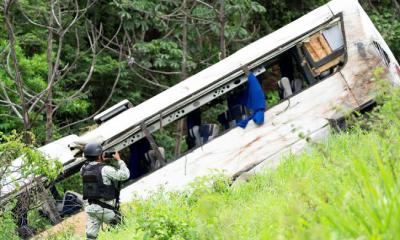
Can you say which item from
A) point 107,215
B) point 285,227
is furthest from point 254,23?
point 285,227

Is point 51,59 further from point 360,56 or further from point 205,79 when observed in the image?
point 360,56

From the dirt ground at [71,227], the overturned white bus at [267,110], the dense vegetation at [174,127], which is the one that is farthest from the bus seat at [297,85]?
the dirt ground at [71,227]

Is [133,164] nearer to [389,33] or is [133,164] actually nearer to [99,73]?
[99,73]

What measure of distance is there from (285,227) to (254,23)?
61.8 feet

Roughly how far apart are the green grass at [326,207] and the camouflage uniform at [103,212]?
6.52 feet

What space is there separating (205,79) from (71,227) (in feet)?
8.84

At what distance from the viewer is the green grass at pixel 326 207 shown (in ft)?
15.0

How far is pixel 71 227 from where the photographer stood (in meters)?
10.9

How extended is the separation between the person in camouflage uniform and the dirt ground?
12.2 inches

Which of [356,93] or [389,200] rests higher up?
[389,200]

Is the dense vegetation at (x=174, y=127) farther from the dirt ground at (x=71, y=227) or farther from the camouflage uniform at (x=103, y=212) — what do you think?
the dirt ground at (x=71, y=227)

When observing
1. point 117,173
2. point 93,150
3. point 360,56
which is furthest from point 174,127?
point 117,173

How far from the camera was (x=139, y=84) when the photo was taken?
2102cm

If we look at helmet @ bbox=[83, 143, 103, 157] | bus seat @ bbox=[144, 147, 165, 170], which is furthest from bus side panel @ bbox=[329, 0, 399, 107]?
helmet @ bbox=[83, 143, 103, 157]
